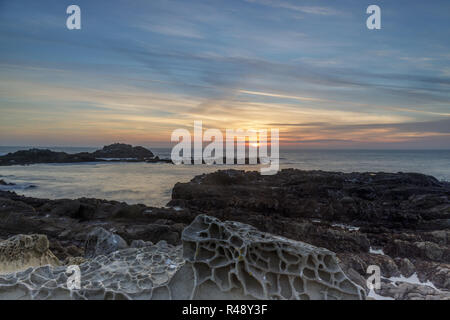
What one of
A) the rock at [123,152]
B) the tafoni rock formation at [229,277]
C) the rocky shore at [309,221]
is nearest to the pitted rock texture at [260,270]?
the tafoni rock formation at [229,277]

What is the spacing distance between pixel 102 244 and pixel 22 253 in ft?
4.03

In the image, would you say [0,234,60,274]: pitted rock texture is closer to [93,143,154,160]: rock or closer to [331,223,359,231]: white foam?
[331,223,359,231]: white foam

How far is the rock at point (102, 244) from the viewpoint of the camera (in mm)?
5125

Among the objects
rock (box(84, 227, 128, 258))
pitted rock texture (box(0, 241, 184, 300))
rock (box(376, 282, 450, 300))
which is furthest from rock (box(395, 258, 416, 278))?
rock (box(84, 227, 128, 258))

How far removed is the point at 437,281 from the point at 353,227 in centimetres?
374

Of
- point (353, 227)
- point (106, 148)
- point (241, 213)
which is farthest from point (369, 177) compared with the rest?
point (106, 148)

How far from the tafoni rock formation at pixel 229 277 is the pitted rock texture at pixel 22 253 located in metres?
1.48

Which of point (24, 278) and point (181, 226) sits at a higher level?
point (24, 278)

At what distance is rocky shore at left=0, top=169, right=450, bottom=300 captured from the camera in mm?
5082

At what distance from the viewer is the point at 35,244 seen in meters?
4.52

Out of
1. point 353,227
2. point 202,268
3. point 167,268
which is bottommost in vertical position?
point 353,227

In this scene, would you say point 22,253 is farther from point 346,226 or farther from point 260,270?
point 346,226

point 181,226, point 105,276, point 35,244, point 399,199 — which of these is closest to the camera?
point 105,276
